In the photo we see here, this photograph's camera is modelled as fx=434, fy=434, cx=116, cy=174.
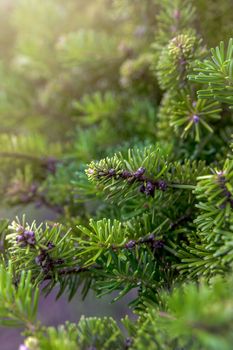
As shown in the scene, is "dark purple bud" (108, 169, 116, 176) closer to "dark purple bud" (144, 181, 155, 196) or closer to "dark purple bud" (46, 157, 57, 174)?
"dark purple bud" (144, 181, 155, 196)

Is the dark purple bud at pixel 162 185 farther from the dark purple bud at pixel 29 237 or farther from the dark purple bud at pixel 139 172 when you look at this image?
the dark purple bud at pixel 29 237

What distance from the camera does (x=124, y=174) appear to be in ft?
1.55

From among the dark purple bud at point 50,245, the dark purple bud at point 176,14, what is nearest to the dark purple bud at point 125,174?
the dark purple bud at point 50,245

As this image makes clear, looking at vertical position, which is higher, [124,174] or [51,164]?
[51,164]

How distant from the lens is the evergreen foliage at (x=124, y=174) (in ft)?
1.35

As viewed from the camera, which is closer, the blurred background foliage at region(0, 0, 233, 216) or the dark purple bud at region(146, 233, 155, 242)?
the dark purple bud at region(146, 233, 155, 242)

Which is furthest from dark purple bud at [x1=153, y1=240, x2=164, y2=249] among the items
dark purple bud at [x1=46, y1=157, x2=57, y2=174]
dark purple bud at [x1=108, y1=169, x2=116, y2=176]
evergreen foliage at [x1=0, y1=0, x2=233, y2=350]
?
dark purple bud at [x1=46, y1=157, x2=57, y2=174]

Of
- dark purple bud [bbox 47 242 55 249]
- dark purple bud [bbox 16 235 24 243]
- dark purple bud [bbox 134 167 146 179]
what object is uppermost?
dark purple bud [bbox 134 167 146 179]

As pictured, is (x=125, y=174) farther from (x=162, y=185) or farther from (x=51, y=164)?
(x=51, y=164)

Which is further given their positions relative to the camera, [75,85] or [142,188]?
[75,85]

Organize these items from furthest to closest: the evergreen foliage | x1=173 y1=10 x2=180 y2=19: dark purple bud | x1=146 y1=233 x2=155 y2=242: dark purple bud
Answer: x1=173 y1=10 x2=180 y2=19: dark purple bud
x1=146 y1=233 x2=155 y2=242: dark purple bud
the evergreen foliage

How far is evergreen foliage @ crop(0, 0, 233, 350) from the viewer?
41 centimetres

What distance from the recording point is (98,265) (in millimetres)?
533

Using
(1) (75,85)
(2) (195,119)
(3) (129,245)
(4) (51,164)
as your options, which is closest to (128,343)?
(3) (129,245)
